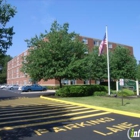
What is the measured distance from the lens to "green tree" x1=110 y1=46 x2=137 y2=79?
3319cm

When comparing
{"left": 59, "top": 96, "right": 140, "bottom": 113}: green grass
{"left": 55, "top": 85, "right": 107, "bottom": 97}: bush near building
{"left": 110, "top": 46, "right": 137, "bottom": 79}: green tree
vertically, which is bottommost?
{"left": 59, "top": 96, "right": 140, "bottom": 113}: green grass

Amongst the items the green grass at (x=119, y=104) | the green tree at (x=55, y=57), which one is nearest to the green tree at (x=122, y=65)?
the green tree at (x=55, y=57)

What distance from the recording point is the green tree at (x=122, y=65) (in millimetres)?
33188

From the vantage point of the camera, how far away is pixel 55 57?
2128cm

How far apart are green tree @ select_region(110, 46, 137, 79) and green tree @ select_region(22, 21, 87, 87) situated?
40.6 feet

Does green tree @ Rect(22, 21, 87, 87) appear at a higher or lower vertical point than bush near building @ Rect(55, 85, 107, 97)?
higher

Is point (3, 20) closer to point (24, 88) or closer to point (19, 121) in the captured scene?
point (19, 121)

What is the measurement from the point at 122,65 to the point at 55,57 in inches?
664

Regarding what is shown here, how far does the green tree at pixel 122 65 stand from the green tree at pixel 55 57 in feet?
40.6

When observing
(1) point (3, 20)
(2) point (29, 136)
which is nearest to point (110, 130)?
(2) point (29, 136)

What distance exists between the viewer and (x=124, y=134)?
21.2 ft

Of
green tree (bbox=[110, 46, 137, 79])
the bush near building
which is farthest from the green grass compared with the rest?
green tree (bbox=[110, 46, 137, 79])

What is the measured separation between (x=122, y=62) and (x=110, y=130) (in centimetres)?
2823

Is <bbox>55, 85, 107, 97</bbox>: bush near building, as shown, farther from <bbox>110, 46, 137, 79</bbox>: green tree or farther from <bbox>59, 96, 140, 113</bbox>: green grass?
<bbox>110, 46, 137, 79</bbox>: green tree
